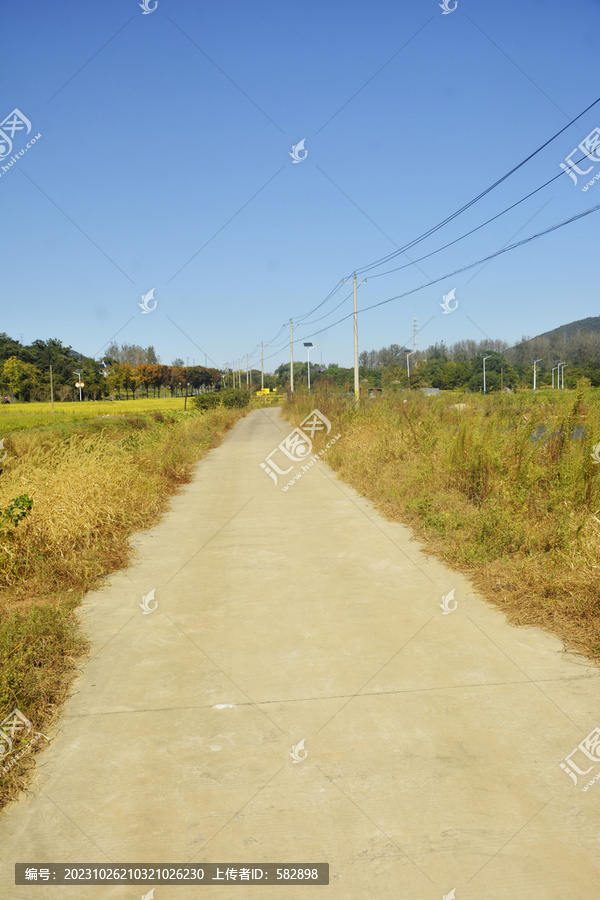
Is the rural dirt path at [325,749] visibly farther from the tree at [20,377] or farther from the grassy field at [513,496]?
the tree at [20,377]

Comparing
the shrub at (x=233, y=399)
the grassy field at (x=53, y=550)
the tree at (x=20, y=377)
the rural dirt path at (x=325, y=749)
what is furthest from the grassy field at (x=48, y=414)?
the rural dirt path at (x=325, y=749)

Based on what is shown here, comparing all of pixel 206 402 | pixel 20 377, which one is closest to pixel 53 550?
pixel 206 402

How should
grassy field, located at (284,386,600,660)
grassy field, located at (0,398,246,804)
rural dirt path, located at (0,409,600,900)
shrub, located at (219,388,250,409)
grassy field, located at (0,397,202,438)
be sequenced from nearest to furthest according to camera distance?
rural dirt path, located at (0,409,600,900) → grassy field, located at (0,398,246,804) → grassy field, located at (284,386,600,660) → grassy field, located at (0,397,202,438) → shrub, located at (219,388,250,409)

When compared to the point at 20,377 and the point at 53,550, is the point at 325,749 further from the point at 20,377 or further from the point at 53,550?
the point at 20,377

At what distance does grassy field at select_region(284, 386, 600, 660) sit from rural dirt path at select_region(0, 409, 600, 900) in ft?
1.30

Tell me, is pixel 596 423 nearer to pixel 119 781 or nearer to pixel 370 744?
pixel 370 744

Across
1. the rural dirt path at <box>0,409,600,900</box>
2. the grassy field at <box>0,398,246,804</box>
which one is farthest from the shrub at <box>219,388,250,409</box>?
the rural dirt path at <box>0,409,600,900</box>

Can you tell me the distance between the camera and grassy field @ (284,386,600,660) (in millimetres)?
5270

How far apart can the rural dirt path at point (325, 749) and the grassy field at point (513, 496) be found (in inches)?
15.6

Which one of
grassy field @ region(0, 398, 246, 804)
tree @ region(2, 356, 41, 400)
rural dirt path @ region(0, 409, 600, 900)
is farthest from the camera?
tree @ region(2, 356, 41, 400)

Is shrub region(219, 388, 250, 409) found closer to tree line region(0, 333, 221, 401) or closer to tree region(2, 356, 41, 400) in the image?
tree line region(0, 333, 221, 401)

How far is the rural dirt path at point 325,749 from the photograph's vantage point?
2539 mm

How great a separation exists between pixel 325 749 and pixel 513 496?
5110 mm

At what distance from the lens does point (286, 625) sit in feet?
17.1
